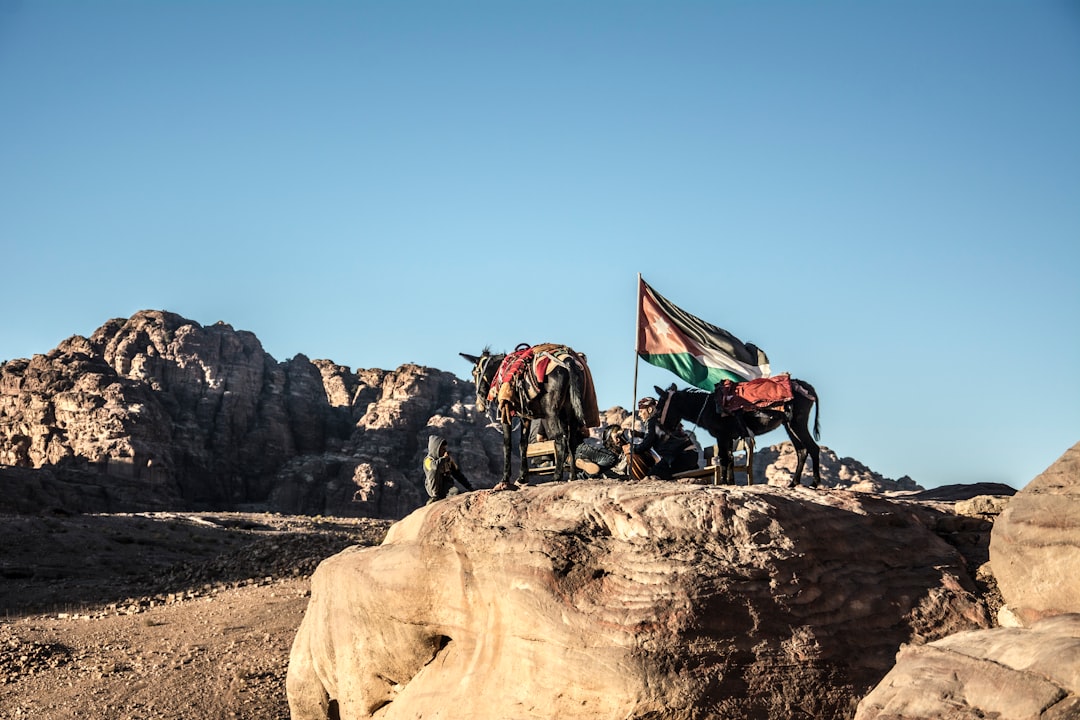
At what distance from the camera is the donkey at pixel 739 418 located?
13484 millimetres

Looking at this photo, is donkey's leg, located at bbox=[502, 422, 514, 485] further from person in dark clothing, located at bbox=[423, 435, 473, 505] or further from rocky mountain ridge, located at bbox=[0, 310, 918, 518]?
rocky mountain ridge, located at bbox=[0, 310, 918, 518]

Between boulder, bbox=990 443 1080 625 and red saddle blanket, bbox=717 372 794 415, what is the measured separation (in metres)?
4.84

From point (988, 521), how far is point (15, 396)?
212ft

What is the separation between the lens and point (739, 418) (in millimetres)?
13508

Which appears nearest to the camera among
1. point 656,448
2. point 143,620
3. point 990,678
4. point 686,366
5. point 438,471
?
point 990,678

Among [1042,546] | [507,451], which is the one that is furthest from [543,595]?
[507,451]

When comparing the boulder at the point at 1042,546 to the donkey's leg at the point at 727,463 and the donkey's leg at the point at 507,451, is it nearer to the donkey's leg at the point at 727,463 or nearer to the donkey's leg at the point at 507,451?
the donkey's leg at the point at 727,463

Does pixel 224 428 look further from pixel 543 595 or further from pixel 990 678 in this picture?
pixel 990 678

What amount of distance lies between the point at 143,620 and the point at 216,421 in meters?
54.0

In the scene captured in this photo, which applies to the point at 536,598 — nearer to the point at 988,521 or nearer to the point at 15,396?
the point at 988,521

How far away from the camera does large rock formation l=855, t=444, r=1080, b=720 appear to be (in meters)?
5.46

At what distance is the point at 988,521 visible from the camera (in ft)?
33.0

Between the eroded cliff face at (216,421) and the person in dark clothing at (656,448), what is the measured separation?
41689 millimetres

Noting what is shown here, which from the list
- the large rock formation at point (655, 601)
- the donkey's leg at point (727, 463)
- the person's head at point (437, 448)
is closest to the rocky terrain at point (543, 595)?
the large rock formation at point (655, 601)
